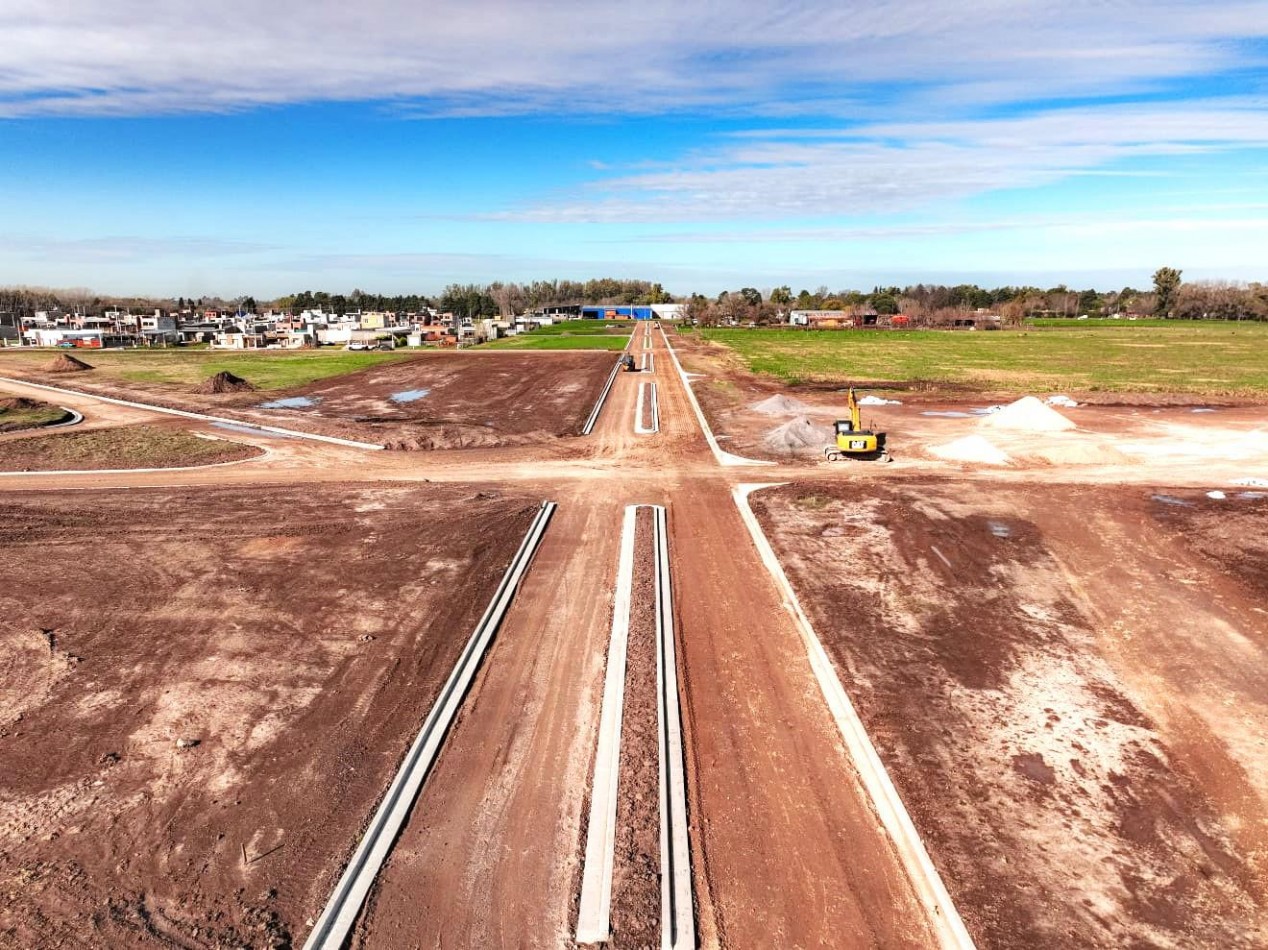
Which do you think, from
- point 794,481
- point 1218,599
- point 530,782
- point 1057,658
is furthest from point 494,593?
point 1218,599

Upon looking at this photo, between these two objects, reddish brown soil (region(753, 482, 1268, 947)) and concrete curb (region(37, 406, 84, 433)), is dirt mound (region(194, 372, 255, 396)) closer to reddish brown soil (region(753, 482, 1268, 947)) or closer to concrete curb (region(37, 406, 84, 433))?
concrete curb (region(37, 406, 84, 433))

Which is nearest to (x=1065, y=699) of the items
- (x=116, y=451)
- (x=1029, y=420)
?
(x=1029, y=420)

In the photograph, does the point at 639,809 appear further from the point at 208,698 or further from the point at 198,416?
the point at 198,416

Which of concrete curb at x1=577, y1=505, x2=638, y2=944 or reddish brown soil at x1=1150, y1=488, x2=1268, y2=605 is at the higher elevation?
reddish brown soil at x1=1150, y1=488, x2=1268, y2=605

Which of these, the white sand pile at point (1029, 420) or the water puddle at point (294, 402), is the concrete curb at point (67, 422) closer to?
the water puddle at point (294, 402)

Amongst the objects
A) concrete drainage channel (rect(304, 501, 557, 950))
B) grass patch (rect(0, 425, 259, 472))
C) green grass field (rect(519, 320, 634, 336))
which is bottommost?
concrete drainage channel (rect(304, 501, 557, 950))

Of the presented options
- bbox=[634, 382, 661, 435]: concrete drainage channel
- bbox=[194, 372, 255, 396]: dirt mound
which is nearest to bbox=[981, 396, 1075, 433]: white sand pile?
bbox=[634, 382, 661, 435]: concrete drainage channel

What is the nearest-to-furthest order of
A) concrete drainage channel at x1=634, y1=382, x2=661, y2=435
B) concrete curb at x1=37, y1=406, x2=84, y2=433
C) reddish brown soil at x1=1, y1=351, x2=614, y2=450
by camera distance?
reddish brown soil at x1=1, y1=351, x2=614, y2=450
concrete curb at x1=37, y1=406, x2=84, y2=433
concrete drainage channel at x1=634, y1=382, x2=661, y2=435
